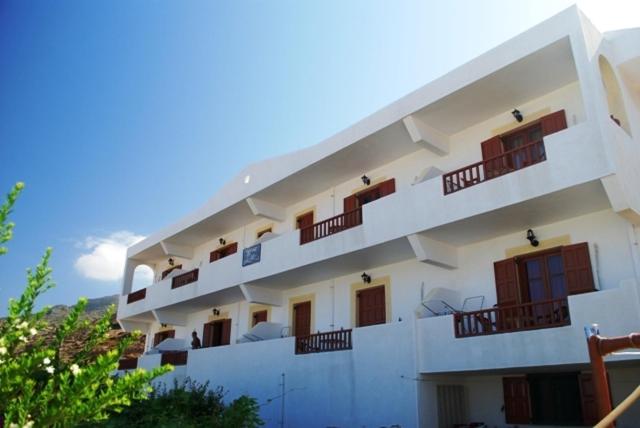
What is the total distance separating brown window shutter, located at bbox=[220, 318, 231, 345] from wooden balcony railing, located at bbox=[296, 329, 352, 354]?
5.93 m

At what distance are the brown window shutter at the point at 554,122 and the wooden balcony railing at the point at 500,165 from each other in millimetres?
562

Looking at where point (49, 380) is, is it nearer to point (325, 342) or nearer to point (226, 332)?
point (325, 342)

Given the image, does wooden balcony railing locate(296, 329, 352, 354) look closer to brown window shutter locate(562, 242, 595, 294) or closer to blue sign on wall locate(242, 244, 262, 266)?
blue sign on wall locate(242, 244, 262, 266)

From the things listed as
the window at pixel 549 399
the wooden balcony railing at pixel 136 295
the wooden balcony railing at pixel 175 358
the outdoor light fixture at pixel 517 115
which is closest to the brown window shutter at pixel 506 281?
the window at pixel 549 399

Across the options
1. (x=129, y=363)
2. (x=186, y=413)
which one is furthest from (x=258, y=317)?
(x=129, y=363)

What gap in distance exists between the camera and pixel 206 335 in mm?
19656

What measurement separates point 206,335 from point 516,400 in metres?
12.2

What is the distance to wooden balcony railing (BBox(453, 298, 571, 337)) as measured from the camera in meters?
9.02

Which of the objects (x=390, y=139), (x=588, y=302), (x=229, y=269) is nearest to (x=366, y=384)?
(x=588, y=302)

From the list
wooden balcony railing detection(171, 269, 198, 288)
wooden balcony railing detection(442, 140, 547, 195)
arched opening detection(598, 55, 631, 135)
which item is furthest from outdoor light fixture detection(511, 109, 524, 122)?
wooden balcony railing detection(171, 269, 198, 288)

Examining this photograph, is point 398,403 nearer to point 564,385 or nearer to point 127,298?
point 564,385

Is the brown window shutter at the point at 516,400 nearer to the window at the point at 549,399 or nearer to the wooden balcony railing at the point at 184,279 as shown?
the window at the point at 549,399

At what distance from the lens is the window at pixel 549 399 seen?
9.44 metres

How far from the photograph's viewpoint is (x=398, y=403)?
10406 mm
